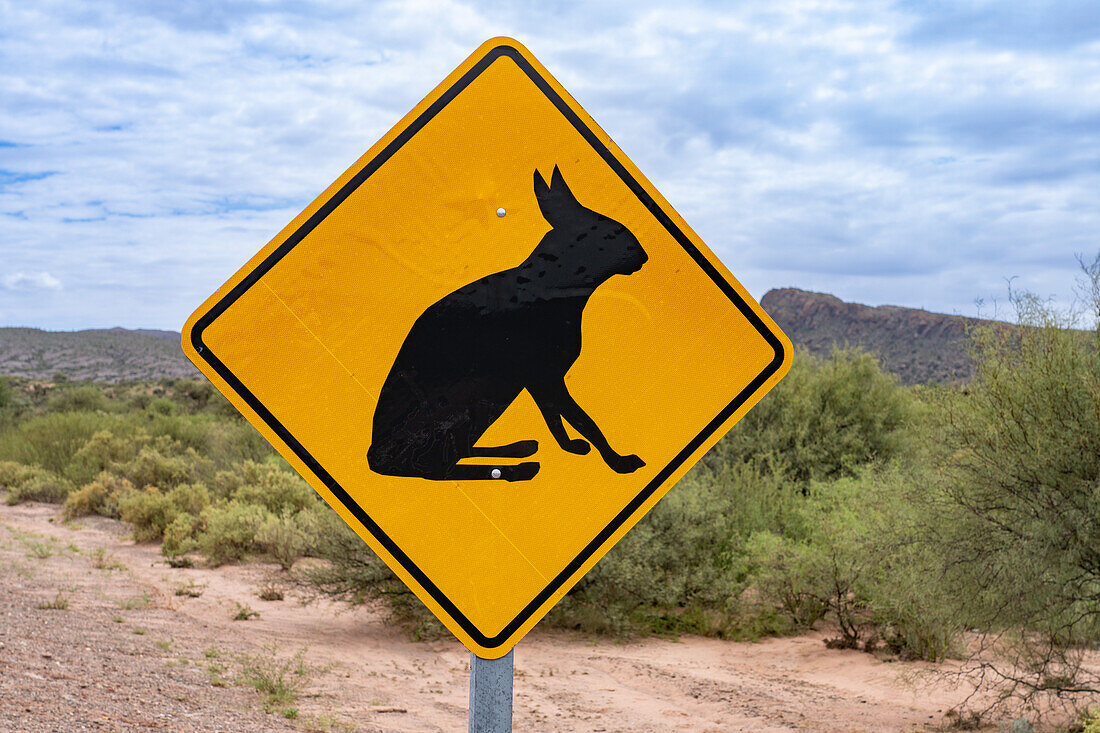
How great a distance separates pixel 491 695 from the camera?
1.76 meters

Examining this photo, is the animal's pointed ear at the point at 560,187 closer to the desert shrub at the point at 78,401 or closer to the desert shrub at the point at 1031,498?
the desert shrub at the point at 1031,498

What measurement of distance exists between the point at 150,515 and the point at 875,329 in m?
59.4

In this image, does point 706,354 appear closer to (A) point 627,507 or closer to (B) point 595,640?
(A) point 627,507

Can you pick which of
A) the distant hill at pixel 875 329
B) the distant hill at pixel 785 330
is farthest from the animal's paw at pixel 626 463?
the distant hill at pixel 785 330

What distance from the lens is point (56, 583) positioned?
10.2m

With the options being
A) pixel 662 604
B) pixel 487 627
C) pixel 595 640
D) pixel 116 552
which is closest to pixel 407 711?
pixel 595 640

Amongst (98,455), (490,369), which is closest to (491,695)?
(490,369)

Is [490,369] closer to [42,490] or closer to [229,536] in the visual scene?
[229,536]

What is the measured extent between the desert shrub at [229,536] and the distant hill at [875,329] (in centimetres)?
3827

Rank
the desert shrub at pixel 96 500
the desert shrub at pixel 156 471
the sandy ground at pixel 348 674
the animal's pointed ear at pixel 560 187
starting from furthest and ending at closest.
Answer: the desert shrub at pixel 156 471
the desert shrub at pixel 96 500
the sandy ground at pixel 348 674
the animal's pointed ear at pixel 560 187

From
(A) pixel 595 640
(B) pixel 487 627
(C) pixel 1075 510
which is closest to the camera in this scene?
(B) pixel 487 627

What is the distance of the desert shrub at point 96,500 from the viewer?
58.6 feet

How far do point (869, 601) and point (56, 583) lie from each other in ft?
34.5

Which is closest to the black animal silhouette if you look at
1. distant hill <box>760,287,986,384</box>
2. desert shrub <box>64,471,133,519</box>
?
desert shrub <box>64,471,133,519</box>
